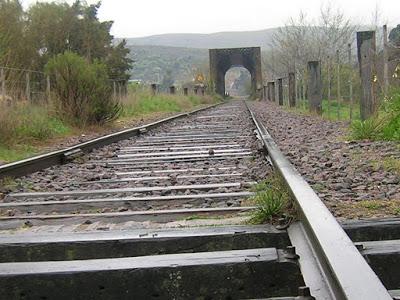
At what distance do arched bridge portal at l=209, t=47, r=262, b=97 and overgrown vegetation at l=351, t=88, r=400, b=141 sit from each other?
58877mm

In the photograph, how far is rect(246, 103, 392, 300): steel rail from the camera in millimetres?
1413

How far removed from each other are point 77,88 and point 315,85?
7.17 metres

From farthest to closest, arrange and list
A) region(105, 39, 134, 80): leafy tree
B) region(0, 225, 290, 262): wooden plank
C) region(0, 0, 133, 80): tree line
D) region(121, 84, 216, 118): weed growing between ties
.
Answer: region(105, 39, 134, 80): leafy tree < region(0, 0, 133, 80): tree line < region(121, 84, 216, 118): weed growing between ties < region(0, 225, 290, 262): wooden plank

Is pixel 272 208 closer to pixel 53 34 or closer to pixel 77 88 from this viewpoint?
pixel 77 88

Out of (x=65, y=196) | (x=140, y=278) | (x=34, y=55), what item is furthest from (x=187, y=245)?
(x=34, y=55)

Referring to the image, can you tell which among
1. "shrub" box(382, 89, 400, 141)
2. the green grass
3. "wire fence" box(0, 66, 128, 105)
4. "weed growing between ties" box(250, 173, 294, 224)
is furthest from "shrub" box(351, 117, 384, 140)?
"wire fence" box(0, 66, 128, 105)

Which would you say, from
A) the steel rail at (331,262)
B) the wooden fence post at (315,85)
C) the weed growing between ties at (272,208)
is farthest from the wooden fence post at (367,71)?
the steel rail at (331,262)

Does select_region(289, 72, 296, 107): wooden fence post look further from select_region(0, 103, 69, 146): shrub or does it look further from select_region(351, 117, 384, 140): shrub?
select_region(351, 117, 384, 140): shrub

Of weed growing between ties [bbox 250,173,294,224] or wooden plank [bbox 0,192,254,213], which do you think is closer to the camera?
weed growing between ties [bbox 250,173,294,224]

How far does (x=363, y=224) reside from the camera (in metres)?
2.46

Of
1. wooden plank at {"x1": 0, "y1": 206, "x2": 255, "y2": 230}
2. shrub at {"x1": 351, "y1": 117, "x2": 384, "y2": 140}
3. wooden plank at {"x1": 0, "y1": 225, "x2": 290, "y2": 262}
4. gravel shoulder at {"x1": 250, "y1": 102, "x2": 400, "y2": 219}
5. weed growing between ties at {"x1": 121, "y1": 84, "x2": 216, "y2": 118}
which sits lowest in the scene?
wooden plank at {"x1": 0, "y1": 206, "x2": 255, "y2": 230}

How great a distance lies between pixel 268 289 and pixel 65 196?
2576 millimetres

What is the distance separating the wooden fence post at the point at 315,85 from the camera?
1562cm

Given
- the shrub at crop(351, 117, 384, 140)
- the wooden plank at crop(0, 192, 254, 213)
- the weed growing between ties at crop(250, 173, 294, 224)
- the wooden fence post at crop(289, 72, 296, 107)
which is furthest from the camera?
the wooden fence post at crop(289, 72, 296, 107)
